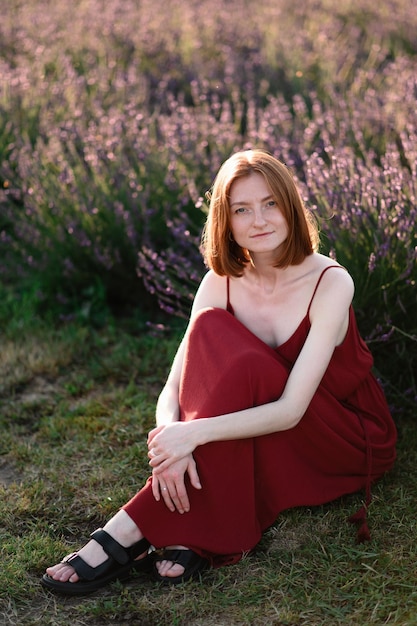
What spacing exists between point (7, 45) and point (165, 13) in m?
1.20

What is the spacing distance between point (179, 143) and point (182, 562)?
227 cm

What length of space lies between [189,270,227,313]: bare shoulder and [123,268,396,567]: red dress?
5 cm

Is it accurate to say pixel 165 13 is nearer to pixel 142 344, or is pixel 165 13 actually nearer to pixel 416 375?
pixel 142 344

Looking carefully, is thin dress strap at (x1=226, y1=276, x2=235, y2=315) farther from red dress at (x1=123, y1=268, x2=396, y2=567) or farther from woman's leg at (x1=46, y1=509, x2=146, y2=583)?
woman's leg at (x1=46, y1=509, x2=146, y2=583)

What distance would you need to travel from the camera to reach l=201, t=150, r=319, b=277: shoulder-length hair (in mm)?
2281

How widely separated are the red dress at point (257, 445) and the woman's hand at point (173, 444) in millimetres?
48

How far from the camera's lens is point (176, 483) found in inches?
85.0

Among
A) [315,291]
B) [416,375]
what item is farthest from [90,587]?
[416,375]

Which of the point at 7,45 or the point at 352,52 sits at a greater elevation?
the point at 7,45

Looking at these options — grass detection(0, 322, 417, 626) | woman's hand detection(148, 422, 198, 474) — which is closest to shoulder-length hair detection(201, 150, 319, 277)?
woman's hand detection(148, 422, 198, 474)

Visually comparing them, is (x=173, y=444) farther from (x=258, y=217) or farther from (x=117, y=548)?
(x=258, y=217)

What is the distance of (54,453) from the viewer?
9.57 ft

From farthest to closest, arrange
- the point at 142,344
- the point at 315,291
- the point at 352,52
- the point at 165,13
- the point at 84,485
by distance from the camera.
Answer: the point at 165,13, the point at 352,52, the point at 142,344, the point at 84,485, the point at 315,291

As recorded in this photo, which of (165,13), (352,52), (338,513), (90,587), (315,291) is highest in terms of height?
(165,13)
